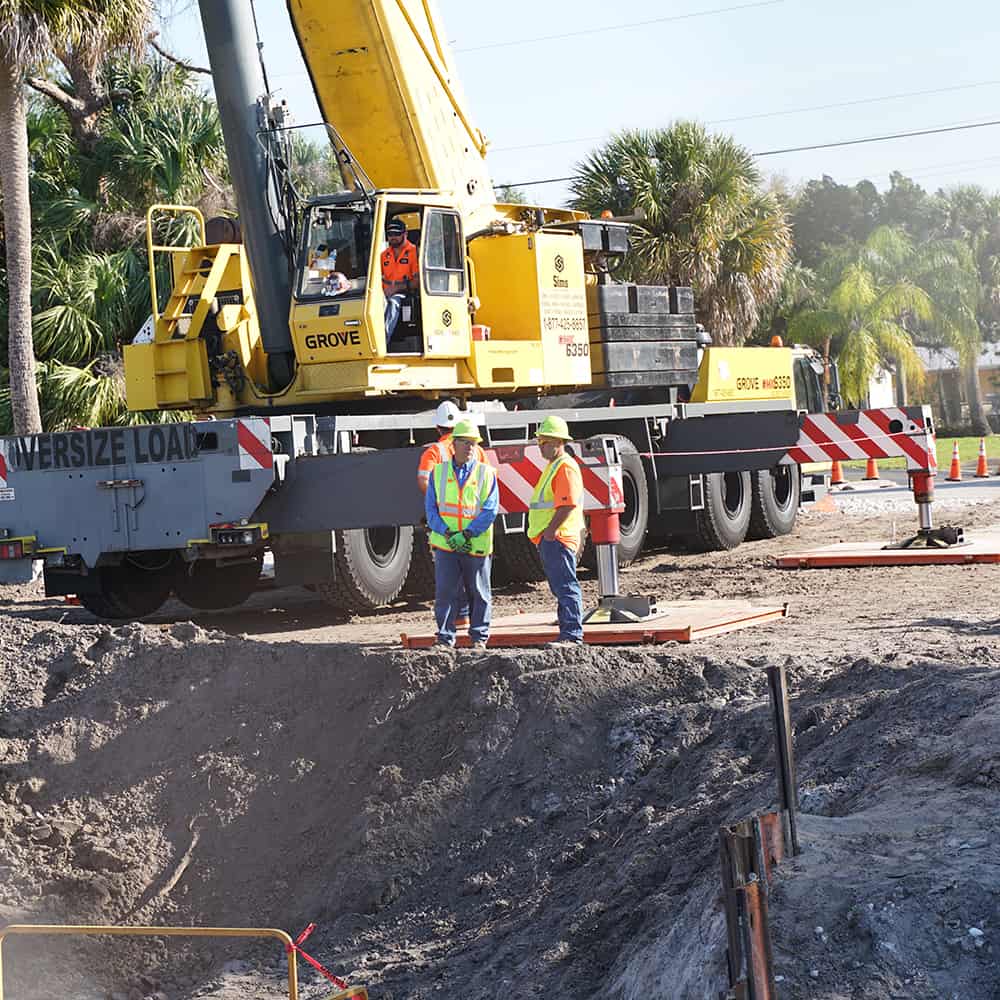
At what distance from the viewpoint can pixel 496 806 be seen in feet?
26.7

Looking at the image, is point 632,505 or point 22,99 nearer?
point 632,505

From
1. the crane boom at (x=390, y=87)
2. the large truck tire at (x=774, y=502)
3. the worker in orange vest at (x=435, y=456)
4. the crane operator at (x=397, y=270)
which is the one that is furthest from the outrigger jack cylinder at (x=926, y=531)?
the worker in orange vest at (x=435, y=456)

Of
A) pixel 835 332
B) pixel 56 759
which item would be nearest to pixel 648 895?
pixel 56 759

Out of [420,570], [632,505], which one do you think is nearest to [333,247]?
[420,570]

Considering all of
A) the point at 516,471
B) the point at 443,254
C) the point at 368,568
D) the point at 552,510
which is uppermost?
the point at 443,254

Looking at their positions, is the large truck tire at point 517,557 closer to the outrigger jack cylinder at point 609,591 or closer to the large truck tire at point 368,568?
the large truck tire at point 368,568

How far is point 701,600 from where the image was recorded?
12.8m

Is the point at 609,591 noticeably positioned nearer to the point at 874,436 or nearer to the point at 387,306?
the point at 387,306

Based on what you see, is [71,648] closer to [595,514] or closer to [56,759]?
[56,759]

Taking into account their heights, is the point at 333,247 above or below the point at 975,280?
below

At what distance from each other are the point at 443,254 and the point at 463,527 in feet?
12.4

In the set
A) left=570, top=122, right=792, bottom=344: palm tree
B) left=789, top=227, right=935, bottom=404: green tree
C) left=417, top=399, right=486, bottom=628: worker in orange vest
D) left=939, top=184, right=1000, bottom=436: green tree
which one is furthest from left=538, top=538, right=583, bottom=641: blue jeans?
left=939, top=184, right=1000, bottom=436: green tree

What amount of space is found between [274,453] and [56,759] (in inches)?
136

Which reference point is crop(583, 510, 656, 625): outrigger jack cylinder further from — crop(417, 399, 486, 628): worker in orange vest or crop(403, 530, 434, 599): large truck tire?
crop(403, 530, 434, 599): large truck tire
